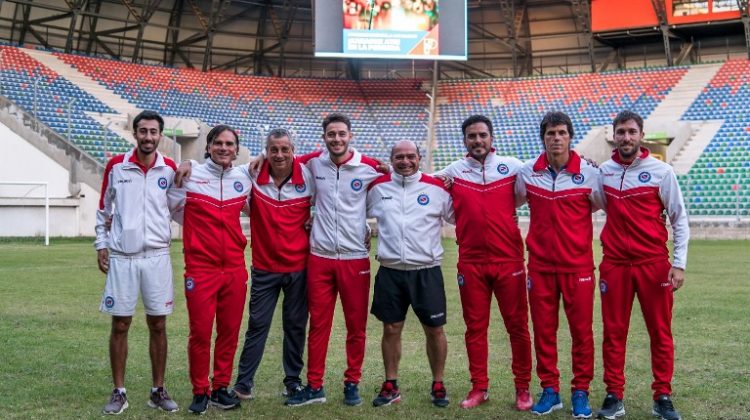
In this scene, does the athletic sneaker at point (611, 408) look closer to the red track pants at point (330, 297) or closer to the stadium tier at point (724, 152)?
the red track pants at point (330, 297)

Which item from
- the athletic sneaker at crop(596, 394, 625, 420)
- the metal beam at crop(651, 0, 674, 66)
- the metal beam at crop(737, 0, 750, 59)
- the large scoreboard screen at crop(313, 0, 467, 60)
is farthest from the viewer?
the metal beam at crop(651, 0, 674, 66)

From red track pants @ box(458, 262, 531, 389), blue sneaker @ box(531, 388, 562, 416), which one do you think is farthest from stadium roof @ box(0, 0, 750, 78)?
blue sneaker @ box(531, 388, 562, 416)

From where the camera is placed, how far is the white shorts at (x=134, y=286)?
18.5 feet

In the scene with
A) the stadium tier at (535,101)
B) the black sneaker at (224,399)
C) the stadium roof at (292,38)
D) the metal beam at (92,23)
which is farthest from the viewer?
the stadium roof at (292,38)

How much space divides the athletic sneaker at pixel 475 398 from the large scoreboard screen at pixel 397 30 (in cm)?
2880

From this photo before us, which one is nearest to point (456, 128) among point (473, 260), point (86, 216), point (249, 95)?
point (249, 95)

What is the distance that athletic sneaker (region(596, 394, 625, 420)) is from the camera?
18.0ft

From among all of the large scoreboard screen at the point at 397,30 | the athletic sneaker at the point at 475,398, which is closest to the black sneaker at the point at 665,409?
the athletic sneaker at the point at 475,398

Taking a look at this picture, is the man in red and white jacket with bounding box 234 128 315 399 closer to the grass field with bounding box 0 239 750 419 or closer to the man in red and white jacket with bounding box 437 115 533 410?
the grass field with bounding box 0 239 750 419

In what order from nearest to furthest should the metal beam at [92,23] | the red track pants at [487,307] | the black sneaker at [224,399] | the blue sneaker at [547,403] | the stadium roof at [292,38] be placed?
the blue sneaker at [547,403] → the black sneaker at [224,399] → the red track pants at [487,307] → the metal beam at [92,23] → the stadium roof at [292,38]

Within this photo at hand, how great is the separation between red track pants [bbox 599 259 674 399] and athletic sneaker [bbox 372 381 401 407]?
147 centimetres

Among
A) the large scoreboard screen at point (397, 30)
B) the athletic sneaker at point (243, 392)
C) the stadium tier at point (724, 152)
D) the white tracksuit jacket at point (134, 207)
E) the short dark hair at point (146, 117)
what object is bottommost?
the athletic sneaker at point (243, 392)

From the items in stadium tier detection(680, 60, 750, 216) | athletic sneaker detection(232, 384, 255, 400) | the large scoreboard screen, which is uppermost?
the large scoreboard screen

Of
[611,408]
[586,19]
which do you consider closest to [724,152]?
[586,19]
